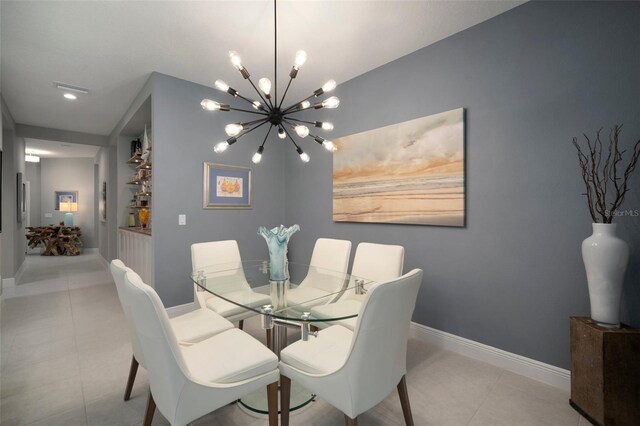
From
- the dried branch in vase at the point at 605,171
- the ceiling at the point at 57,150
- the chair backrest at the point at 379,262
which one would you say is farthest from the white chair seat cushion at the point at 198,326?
the ceiling at the point at 57,150

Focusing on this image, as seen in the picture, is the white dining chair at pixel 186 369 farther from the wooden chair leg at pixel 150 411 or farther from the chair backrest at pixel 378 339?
the chair backrest at pixel 378 339

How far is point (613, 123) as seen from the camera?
182 centimetres

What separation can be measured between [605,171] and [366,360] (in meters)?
1.93

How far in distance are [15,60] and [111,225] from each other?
3807mm

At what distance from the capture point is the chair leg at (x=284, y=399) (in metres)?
1.43

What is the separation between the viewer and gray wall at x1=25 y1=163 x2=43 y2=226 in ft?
27.8

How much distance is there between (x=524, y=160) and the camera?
215 cm

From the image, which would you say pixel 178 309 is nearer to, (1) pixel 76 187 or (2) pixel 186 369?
(2) pixel 186 369

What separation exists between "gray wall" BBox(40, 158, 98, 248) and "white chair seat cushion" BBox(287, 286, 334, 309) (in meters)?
9.48

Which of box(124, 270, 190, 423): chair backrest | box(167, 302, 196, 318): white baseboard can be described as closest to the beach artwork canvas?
box(167, 302, 196, 318): white baseboard

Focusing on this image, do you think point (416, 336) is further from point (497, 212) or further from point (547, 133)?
point (547, 133)

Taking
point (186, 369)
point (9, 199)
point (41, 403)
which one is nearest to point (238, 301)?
point (186, 369)

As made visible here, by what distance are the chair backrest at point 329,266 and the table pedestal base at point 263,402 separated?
69 centimetres

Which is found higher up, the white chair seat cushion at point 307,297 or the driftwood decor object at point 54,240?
the white chair seat cushion at point 307,297
